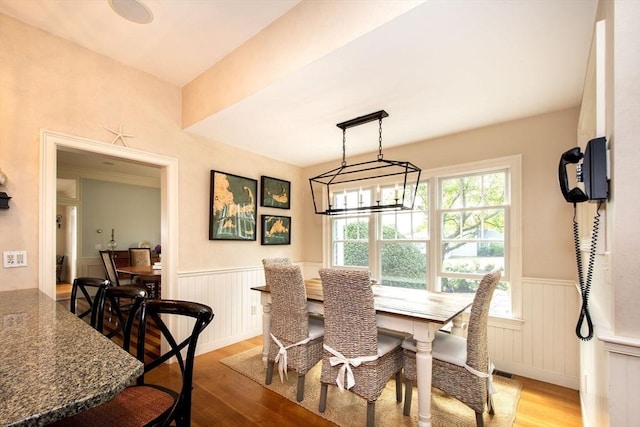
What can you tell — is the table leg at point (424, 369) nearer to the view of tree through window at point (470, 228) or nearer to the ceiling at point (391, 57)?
the view of tree through window at point (470, 228)

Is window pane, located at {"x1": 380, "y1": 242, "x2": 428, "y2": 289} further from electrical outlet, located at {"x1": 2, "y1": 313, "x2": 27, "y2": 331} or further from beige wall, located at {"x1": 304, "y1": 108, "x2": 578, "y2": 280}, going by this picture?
electrical outlet, located at {"x1": 2, "y1": 313, "x2": 27, "y2": 331}

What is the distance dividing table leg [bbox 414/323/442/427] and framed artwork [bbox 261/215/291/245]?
2611mm

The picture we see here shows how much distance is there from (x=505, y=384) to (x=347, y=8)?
10.4 feet

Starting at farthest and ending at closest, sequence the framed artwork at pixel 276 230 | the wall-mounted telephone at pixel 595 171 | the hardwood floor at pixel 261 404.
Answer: the framed artwork at pixel 276 230 < the hardwood floor at pixel 261 404 < the wall-mounted telephone at pixel 595 171

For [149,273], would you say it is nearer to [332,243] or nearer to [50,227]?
[50,227]

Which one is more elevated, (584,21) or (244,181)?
(584,21)

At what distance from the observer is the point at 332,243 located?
174 inches

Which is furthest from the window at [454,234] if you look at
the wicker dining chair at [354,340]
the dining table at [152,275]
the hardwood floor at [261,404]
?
the dining table at [152,275]

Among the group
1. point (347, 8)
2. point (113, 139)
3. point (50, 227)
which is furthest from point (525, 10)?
point (50, 227)

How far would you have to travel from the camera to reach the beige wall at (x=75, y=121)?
215cm

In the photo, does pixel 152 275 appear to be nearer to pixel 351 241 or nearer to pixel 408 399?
pixel 351 241

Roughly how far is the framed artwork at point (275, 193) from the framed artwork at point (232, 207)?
0.14 meters

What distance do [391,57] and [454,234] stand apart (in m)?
2.11

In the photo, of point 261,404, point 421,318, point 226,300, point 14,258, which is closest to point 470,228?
point 421,318
